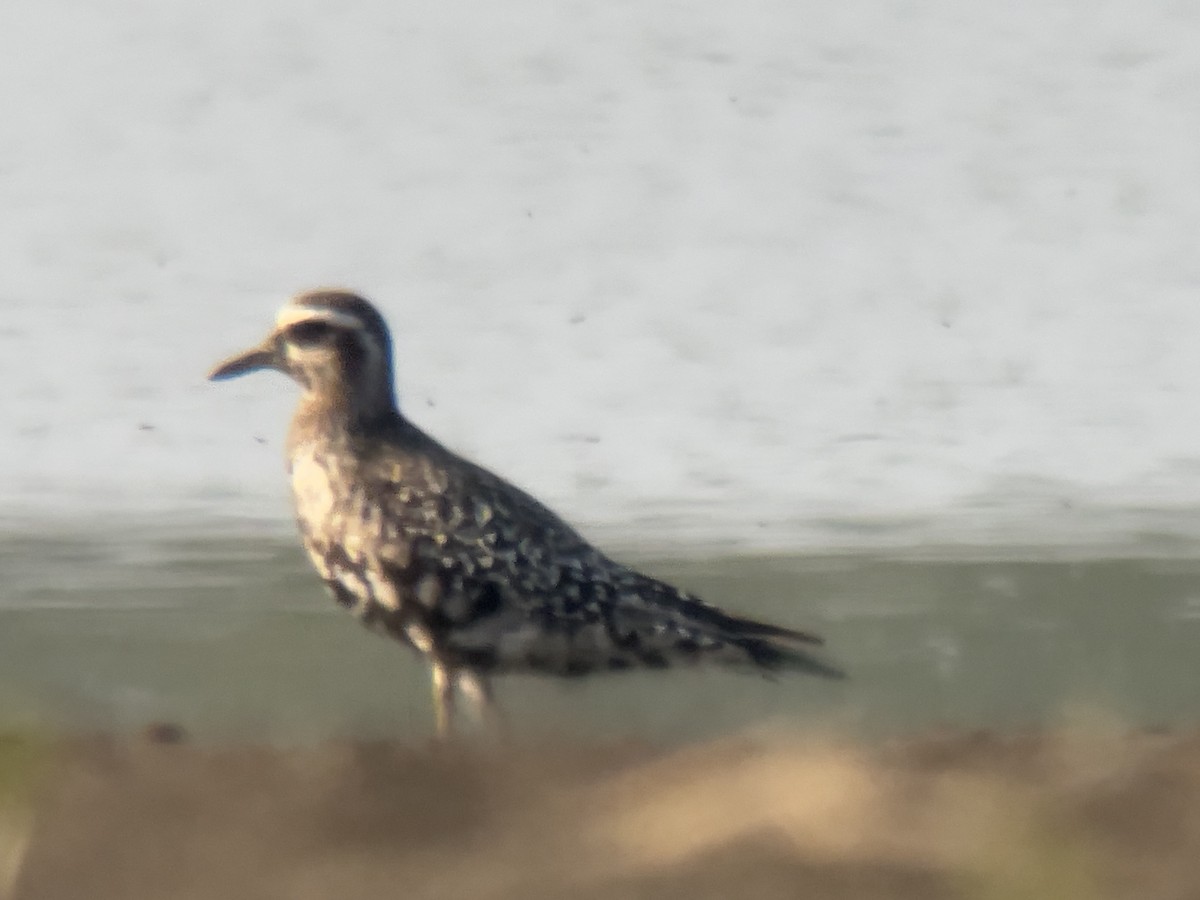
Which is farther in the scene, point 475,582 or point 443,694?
point 443,694

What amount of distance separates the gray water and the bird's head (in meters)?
1.05

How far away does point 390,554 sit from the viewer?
9516 mm

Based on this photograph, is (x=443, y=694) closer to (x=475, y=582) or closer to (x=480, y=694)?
(x=480, y=694)

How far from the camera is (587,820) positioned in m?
6.96

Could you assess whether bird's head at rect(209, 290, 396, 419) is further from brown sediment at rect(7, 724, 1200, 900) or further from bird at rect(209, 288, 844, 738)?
brown sediment at rect(7, 724, 1200, 900)

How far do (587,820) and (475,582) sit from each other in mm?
Answer: 2658

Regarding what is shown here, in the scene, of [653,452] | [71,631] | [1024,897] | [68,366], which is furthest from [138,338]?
[1024,897]

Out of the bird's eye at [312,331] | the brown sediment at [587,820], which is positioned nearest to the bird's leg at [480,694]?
the bird's eye at [312,331]

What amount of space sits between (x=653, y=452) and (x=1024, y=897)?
9.22 metres

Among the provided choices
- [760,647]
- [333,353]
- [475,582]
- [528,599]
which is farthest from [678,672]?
[333,353]

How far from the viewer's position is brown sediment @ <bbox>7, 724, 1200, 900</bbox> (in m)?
6.42

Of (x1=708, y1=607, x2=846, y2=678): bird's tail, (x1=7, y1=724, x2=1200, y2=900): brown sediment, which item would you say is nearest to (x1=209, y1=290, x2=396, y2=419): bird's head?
(x1=708, y1=607, x2=846, y2=678): bird's tail

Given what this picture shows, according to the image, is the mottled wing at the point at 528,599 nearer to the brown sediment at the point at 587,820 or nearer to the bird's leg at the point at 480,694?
the bird's leg at the point at 480,694

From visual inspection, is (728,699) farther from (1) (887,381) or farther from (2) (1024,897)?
(2) (1024,897)
